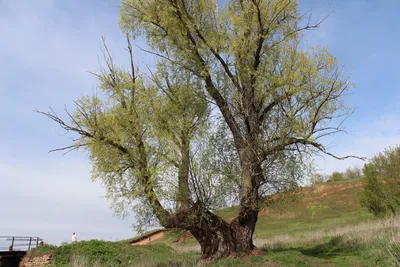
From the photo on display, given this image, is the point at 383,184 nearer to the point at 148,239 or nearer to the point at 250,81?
the point at 250,81

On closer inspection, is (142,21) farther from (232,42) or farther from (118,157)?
(118,157)

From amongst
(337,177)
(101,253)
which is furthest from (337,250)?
(337,177)

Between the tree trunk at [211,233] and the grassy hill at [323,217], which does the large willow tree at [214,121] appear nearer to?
the tree trunk at [211,233]

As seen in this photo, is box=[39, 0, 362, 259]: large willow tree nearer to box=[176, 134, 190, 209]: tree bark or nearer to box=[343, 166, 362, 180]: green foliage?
box=[176, 134, 190, 209]: tree bark

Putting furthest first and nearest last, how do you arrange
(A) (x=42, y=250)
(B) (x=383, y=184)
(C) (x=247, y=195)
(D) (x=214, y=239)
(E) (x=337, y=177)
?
(E) (x=337, y=177)
(B) (x=383, y=184)
(A) (x=42, y=250)
(D) (x=214, y=239)
(C) (x=247, y=195)

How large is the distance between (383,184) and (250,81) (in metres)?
17.4

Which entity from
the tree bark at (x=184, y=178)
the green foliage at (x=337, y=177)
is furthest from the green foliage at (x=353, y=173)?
the tree bark at (x=184, y=178)

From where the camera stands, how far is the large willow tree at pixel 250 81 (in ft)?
46.5

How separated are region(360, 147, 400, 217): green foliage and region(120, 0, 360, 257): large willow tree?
42.0ft

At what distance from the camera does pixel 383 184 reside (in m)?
25.4

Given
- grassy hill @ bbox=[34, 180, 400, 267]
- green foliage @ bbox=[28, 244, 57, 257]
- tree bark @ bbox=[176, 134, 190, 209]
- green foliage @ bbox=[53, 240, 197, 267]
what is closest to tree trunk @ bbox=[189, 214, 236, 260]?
grassy hill @ bbox=[34, 180, 400, 267]

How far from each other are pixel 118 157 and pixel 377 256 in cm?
1114

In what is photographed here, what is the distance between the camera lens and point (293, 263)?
12.9 meters

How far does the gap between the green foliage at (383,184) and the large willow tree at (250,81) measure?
12794 mm
